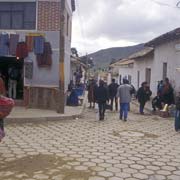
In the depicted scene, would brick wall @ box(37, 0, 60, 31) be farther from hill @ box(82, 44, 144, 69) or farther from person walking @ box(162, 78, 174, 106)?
hill @ box(82, 44, 144, 69)

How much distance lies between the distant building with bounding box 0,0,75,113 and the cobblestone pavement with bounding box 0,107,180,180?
9.92 ft

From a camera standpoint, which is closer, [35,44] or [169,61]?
[35,44]

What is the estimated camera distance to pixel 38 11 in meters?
15.7

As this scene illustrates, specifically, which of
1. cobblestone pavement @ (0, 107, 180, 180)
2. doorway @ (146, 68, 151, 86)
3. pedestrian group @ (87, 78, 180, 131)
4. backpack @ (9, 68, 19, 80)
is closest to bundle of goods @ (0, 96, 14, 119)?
cobblestone pavement @ (0, 107, 180, 180)

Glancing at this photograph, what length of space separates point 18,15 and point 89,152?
9098 millimetres

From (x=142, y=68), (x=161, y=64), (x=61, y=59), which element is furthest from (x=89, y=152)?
(x=142, y=68)

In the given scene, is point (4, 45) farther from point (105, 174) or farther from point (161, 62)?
point (105, 174)

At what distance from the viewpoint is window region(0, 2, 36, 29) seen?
15844 millimetres

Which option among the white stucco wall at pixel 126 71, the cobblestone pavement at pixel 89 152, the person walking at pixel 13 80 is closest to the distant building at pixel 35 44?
the person walking at pixel 13 80

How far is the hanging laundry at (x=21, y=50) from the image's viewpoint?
609 inches

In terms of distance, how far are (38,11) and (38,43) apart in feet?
4.30

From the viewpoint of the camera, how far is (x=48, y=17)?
1568 cm

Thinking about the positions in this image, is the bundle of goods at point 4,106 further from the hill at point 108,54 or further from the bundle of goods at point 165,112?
the hill at point 108,54

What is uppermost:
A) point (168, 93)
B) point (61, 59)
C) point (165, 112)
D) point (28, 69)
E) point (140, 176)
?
point (61, 59)
